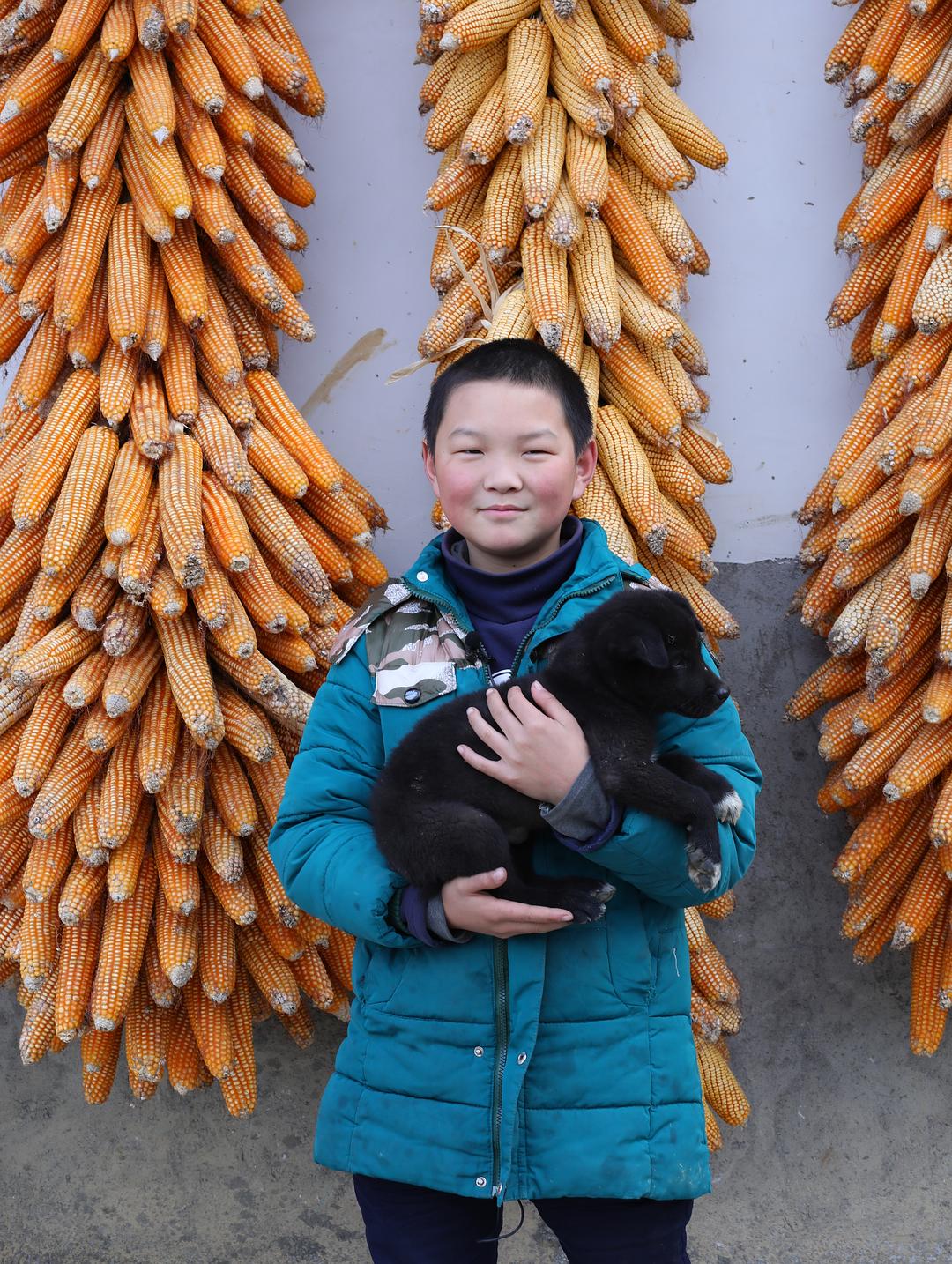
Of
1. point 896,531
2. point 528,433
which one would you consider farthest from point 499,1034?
point 896,531

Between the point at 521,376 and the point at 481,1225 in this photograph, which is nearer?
the point at 481,1225

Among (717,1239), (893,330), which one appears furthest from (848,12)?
(717,1239)

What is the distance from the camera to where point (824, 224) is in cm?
379

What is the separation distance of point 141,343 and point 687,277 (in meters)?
1.69

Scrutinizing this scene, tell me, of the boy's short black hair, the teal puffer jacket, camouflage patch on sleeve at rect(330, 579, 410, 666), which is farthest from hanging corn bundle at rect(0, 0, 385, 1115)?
the teal puffer jacket

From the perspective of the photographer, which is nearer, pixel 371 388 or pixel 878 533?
pixel 878 533

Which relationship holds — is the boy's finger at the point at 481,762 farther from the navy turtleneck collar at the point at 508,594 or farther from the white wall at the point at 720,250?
the white wall at the point at 720,250

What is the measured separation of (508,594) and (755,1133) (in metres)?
2.26

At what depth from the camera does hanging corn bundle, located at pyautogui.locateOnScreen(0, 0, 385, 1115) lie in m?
3.02

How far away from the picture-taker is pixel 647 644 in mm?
2049

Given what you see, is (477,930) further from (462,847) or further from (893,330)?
(893,330)

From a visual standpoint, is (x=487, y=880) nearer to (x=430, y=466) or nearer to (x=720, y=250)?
(x=430, y=466)

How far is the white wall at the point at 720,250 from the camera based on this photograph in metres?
3.78

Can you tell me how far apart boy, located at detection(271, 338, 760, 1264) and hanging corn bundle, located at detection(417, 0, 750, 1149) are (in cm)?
85
